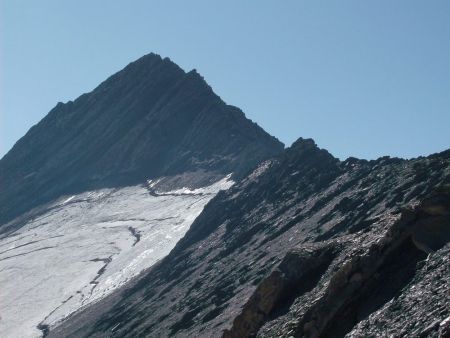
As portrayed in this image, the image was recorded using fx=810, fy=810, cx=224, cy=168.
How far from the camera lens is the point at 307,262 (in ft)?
81.1

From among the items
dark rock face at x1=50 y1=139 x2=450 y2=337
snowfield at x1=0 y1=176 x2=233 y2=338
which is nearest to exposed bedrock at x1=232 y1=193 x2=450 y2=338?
dark rock face at x1=50 y1=139 x2=450 y2=337

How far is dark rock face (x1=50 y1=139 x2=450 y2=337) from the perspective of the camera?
20.0 meters

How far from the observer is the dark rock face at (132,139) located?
117875mm

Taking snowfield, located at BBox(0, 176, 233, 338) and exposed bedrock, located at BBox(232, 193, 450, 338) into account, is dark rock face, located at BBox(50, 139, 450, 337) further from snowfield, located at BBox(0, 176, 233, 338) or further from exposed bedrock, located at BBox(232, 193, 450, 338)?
snowfield, located at BBox(0, 176, 233, 338)

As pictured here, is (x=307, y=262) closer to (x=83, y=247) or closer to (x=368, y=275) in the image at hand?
(x=368, y=275)

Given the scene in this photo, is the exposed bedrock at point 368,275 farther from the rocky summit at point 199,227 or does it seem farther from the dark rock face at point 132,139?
the dark rock face at point 132,139

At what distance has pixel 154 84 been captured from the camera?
13812cm

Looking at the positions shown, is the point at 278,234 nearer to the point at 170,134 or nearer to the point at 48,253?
the point at 48,253

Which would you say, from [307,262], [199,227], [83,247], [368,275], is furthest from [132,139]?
[368,275]

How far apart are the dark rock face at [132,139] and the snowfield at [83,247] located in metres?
7.75

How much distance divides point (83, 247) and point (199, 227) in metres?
21.8

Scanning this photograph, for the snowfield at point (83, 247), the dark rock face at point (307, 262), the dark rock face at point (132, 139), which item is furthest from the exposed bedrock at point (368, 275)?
the dark rock face at point (132, 139)

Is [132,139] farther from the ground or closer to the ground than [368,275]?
farther from the ground

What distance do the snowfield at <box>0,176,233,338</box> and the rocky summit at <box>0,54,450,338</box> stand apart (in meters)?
0.28
